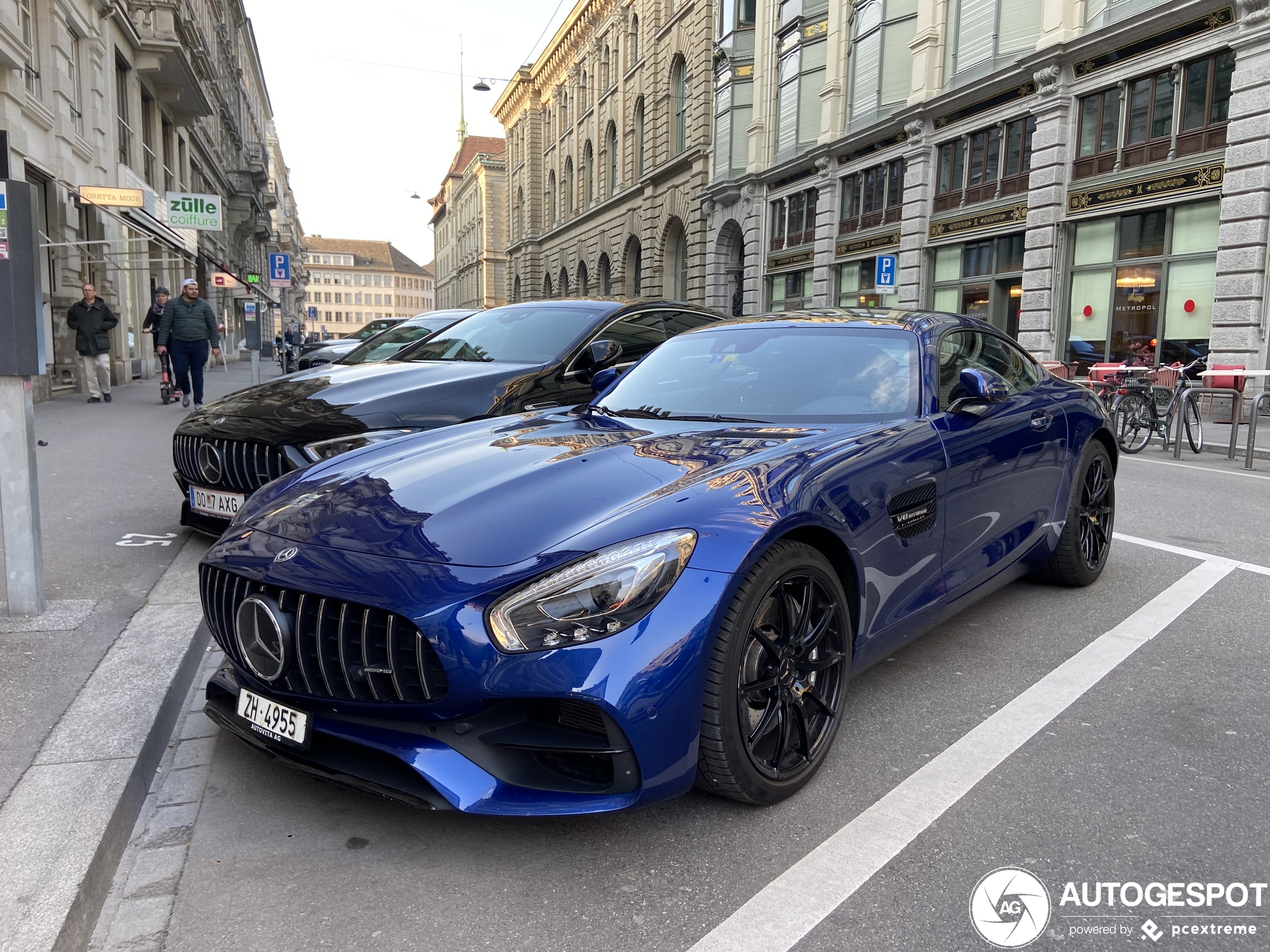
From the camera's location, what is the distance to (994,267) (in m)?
21.5

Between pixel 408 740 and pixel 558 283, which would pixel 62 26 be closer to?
pixel 408 740

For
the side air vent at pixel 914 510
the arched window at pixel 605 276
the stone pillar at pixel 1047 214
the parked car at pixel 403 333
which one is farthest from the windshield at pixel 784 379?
the arched window at pixel 605 276

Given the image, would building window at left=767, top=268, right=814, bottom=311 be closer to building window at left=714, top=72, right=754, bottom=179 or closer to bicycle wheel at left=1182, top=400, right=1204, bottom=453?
building window at left=714, top=72, right=754, bottom=179

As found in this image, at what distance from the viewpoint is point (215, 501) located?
521 cm

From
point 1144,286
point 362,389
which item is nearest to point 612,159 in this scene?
point 1144,286

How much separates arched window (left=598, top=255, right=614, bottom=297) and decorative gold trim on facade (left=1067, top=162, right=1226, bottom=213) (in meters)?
32.3

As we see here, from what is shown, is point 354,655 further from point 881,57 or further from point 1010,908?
point 881,57

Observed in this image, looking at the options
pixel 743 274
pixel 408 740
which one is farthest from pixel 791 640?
pixel 743 274

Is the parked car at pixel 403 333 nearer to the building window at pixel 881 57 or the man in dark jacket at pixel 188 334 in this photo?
the man in dark jacket at pixel 188 334

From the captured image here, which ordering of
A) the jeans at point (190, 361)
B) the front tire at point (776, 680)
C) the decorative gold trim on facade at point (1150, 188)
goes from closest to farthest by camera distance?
the front tire at point (776, 680) < the jeans at point (190, 361) < the decorative gold trim on facade at point (1150, 188)

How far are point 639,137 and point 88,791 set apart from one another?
45.4 metres

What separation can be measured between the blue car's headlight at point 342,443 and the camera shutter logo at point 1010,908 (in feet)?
11.6

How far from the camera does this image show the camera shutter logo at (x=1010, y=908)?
212cm

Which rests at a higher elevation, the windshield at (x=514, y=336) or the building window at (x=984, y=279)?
the building window at (x=984, y=279)
